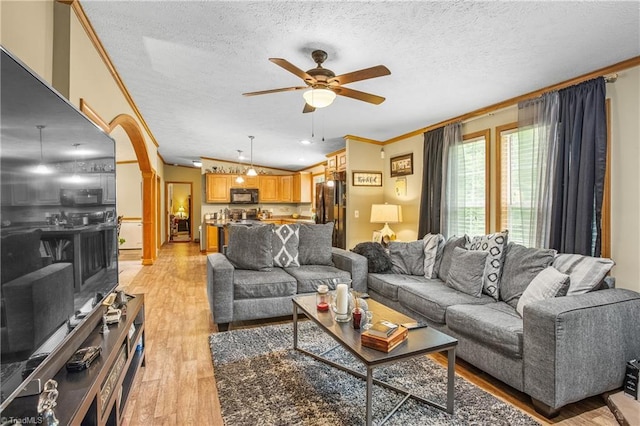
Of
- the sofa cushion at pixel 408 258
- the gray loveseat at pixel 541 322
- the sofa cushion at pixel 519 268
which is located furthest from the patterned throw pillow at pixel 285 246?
the sofa cushion at pixel 519 268

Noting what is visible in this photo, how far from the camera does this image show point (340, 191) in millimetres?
5703

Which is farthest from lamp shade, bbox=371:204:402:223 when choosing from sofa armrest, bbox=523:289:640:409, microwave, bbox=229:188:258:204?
microwave, bbox=229:188:258:204

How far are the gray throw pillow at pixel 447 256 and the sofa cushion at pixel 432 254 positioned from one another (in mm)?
39

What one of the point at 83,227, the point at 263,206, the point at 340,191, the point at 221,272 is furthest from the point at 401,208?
the point at 263,206

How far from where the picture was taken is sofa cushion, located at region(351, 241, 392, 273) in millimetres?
3742

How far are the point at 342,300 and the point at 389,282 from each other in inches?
51.7

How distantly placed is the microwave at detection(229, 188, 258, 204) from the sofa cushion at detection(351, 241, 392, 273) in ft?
18.6

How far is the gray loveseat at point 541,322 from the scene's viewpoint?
6.12ft

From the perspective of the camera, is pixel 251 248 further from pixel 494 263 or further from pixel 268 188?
pixel 268 188

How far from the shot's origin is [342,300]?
85.9 inches

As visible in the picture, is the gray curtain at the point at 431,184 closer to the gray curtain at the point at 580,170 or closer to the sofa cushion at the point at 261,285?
the gray curtain at the point at 580,170

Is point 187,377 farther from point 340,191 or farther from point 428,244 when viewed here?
point 340,191

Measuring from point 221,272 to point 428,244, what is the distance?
228cm

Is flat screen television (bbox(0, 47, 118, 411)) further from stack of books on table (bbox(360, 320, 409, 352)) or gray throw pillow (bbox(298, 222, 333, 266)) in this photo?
gray throw pillow (bbox(298, 222, 333, 266))
